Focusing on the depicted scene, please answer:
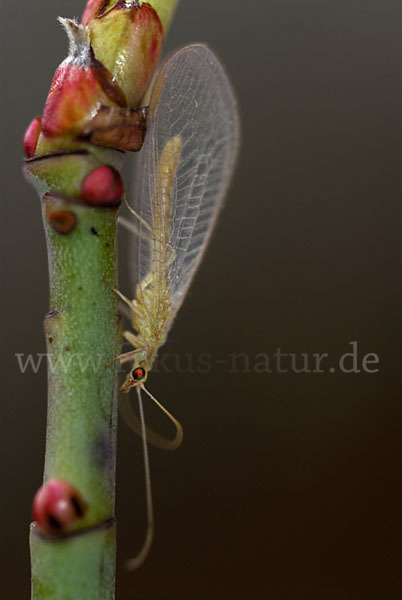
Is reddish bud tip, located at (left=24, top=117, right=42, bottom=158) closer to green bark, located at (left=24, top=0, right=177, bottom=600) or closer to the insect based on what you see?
green bark, located at (left=24, top=0, right=177, bottom=600)

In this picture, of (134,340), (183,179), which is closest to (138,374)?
(134,340)

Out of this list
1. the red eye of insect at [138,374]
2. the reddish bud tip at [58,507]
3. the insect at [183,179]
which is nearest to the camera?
the reddish bud tip at [58,507]

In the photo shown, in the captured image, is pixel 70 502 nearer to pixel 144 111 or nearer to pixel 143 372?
pixel 144 111

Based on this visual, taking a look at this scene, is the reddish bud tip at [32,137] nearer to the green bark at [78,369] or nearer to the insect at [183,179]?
the green bark at [78,369]

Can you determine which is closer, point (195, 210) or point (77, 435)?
point (77, 435)

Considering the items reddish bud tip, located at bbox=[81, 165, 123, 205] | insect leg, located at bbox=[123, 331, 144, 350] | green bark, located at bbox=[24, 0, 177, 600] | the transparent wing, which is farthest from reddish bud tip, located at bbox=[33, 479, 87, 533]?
insect leg, located at bbox=[123, 331, 144, 350]

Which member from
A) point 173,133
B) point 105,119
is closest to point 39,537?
point 105,119

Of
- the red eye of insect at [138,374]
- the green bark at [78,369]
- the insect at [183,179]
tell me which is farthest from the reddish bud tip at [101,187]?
the red eye of insect at [138,374]
